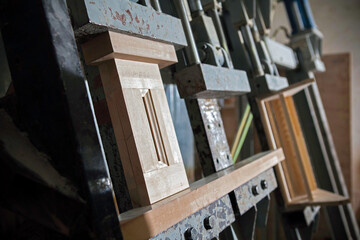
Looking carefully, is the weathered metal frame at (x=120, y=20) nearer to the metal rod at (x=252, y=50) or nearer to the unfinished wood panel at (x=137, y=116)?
the unfinished wood panel at (x=137, y=116)

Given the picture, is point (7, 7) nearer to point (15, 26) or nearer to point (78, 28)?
point (15, 26)

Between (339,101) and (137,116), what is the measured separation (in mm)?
3000

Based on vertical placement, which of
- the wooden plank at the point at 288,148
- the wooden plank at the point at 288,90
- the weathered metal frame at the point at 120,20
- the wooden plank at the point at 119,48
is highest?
the weathered metal frame at the point at 120,20

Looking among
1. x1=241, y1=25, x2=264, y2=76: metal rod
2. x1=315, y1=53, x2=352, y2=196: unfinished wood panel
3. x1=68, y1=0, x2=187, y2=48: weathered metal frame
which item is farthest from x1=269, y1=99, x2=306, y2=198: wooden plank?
x1=315, y1=53, x2=352, y2=196: unfinished wood panel

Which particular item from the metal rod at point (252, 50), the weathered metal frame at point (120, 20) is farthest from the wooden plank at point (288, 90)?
the weathered metal frame at point (120, 20)

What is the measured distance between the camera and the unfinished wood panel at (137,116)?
0.67 metres

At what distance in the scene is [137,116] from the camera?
27.4 inches

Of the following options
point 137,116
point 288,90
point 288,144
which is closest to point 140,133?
point 137,116

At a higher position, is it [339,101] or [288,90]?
[288,90]

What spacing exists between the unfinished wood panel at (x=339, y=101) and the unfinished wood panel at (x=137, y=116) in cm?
287

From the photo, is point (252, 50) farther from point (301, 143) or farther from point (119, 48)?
point (119, 48)

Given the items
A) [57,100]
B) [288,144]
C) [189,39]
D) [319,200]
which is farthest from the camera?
[288,144]

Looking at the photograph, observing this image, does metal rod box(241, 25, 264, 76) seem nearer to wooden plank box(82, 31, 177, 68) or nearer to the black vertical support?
wooden plank box(82, 31, 177, 68)

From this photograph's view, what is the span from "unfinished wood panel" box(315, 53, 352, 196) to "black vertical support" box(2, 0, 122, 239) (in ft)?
10.4
